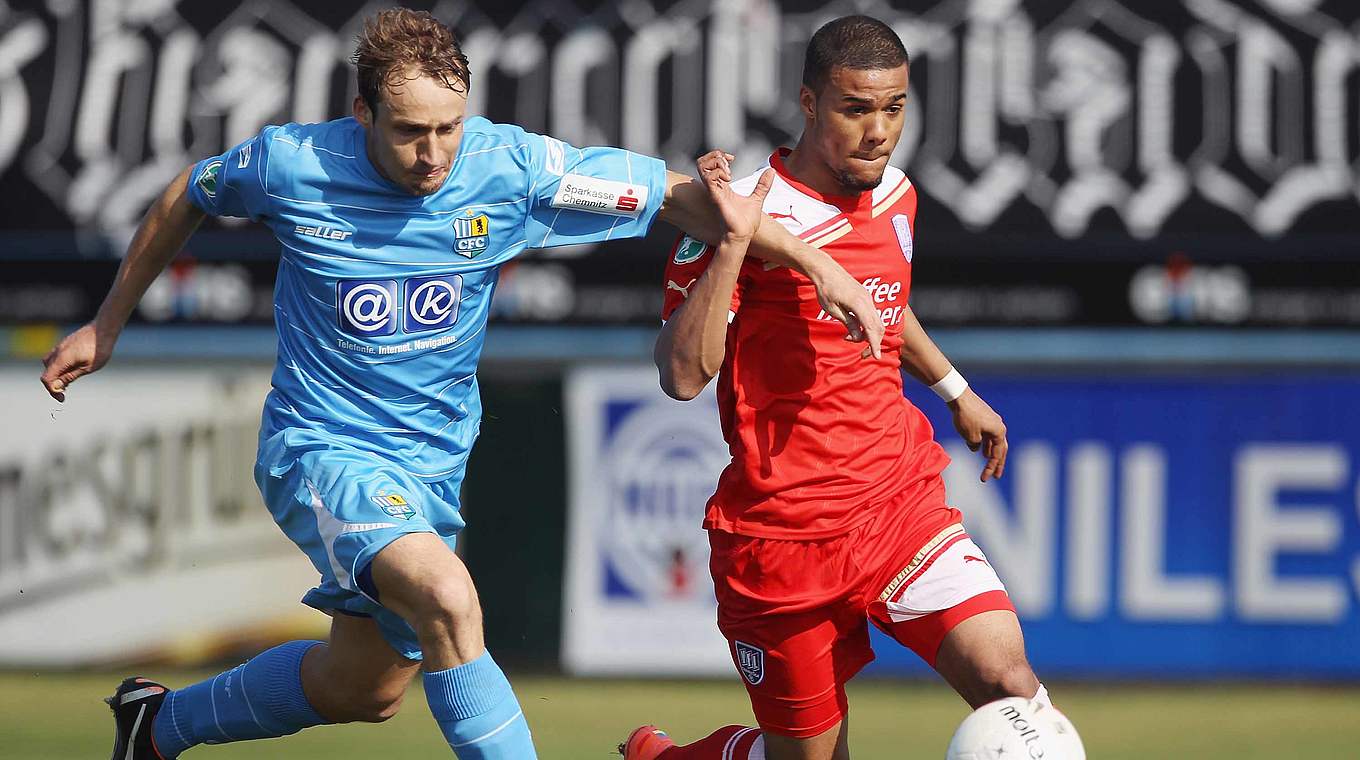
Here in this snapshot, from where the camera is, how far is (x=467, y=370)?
4.44 m

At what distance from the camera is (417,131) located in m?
4.08

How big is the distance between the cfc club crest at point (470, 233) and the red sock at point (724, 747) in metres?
1.44

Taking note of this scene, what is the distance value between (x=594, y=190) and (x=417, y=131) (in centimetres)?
51

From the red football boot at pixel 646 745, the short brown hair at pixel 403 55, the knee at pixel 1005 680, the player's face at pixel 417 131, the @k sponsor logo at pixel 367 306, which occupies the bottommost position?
the red football boot at pixel 646 745

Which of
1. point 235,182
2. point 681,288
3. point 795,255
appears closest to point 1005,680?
point 795,255

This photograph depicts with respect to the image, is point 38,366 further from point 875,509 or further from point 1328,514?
point 1328,514

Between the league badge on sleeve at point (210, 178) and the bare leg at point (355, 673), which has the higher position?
the league badge on sleeve at point (210, 178)

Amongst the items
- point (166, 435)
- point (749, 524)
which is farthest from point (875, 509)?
point (166, 435)

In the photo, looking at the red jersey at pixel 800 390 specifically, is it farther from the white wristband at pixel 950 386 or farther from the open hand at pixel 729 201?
the white wristband at pixel 950 386

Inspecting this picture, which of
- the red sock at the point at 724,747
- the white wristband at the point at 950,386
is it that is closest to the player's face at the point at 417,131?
the white wristband at the point at 950,386

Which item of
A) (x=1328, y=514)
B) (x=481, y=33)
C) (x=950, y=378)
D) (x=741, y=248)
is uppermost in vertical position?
(x=481, y=33)

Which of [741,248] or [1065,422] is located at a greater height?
[741,248]

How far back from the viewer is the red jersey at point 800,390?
168 inches

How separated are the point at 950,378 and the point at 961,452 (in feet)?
11.2
